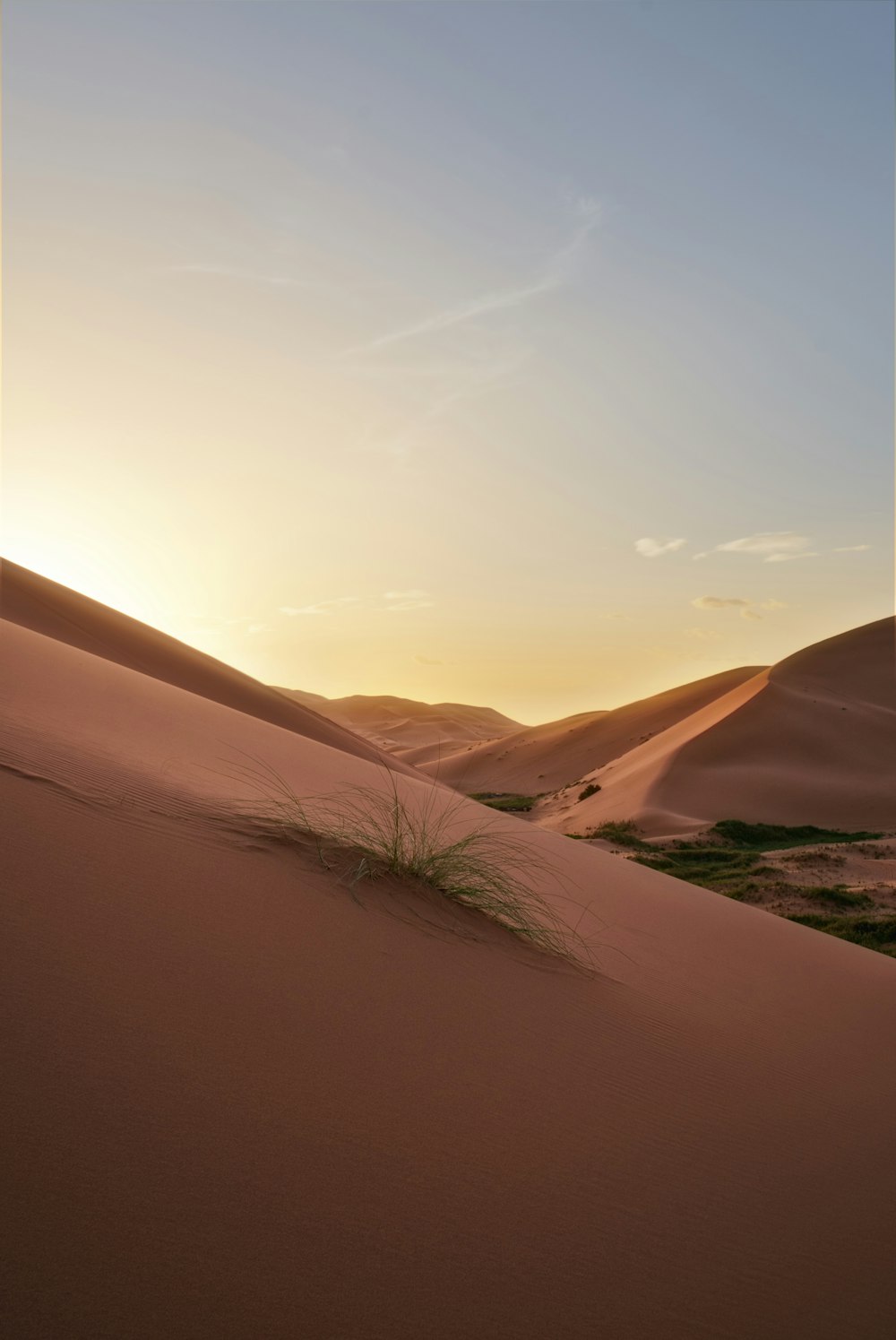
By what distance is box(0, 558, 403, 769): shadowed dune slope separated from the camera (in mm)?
12938

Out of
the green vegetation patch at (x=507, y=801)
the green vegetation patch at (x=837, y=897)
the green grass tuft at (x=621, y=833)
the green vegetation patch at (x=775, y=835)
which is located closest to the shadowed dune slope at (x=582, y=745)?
the green vegetation patch at (x=507, y=801)

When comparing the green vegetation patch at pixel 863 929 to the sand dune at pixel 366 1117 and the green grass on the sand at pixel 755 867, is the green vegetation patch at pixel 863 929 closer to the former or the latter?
the green grass on the sand at pixel 755 867

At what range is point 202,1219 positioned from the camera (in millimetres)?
1560

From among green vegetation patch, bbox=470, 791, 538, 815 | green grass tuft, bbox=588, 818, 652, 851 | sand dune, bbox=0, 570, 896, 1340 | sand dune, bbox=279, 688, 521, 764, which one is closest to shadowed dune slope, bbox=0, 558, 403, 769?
green grass tuft, bbox=588, 818, 652, 851

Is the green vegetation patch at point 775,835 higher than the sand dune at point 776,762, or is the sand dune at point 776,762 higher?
the sand dune at point 776,762

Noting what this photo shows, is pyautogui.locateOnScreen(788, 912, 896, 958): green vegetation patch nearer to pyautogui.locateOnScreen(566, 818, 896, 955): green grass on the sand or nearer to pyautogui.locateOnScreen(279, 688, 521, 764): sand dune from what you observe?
pyautogui.locateOnScreen(566, 818, 896, 955): green grass on the sand

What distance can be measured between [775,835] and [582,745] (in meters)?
22.6

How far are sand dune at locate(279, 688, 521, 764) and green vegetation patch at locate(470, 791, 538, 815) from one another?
1457 centimetres

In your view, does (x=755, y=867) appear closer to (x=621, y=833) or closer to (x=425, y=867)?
(x=621, y=833)

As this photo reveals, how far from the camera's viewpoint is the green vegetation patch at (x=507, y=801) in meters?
31.6

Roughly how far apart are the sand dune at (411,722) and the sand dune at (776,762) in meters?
25.1

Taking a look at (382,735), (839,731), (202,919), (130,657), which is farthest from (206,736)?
(382,735)

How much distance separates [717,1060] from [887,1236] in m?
0.86

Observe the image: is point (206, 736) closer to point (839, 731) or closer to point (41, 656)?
point (41, 656)
